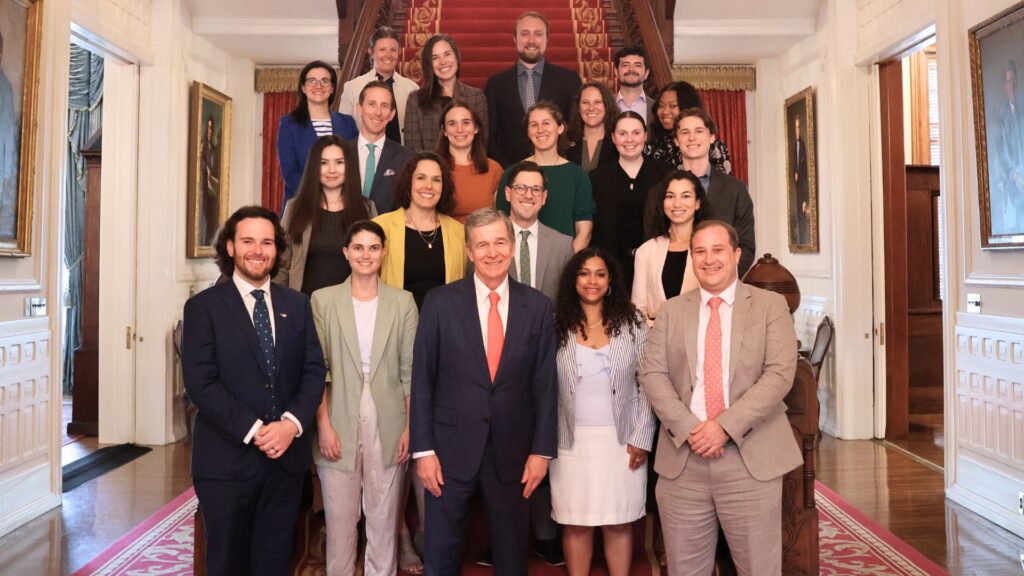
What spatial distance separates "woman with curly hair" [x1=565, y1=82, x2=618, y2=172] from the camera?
16.9 ft

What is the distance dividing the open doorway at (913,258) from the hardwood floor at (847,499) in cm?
76

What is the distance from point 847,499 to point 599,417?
10.1 feet

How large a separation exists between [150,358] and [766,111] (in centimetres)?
714

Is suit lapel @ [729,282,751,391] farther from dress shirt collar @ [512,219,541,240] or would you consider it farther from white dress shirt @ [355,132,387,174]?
white dress shirt @ [355,132,387,174]

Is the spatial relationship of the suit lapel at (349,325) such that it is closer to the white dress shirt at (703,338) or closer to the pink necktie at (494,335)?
the pink necktie at (494,335)

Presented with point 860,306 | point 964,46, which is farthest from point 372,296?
point 860,306

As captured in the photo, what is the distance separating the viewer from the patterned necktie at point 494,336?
11.6 ft

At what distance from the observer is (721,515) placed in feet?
11.3

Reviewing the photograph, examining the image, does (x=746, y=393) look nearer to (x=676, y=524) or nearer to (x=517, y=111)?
(x=676, y=524)

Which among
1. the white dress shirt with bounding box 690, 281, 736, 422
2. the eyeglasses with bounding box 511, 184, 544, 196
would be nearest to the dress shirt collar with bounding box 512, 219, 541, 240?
the eyeglasses with bounding box 511, 184, 544, 196

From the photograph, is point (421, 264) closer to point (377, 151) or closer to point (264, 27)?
point (377, 151)

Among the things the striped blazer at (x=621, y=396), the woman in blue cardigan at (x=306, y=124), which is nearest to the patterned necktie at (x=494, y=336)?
the striped blazer at (x=621, y=396)

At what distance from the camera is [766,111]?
32.4 ft

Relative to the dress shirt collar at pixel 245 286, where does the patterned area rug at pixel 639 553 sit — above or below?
below
